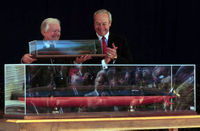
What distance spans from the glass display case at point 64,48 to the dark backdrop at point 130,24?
3.48 meters

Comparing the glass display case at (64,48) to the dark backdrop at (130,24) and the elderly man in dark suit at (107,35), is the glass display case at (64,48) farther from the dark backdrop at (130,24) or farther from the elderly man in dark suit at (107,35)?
the dark backdrop at (130,24)

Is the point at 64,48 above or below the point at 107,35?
below

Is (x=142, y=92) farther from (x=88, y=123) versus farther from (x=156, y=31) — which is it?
(x=156, y=31)

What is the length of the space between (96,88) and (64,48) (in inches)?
11.9

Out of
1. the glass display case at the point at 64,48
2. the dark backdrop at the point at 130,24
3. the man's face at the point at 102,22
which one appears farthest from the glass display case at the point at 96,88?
the dark backdrop at the point at 130,24

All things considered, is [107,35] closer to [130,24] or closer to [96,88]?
[96,88]

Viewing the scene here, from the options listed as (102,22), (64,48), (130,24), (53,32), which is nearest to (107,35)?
(102,22)

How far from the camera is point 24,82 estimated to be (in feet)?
7.66

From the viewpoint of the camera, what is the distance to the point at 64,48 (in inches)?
95.9

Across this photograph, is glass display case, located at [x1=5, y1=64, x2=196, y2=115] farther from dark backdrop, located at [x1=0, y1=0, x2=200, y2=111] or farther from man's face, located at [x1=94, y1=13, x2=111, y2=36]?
dark backdrop, located at [x1=0, y1=0, x2=200, y2=111]

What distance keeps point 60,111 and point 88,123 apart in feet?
0.65

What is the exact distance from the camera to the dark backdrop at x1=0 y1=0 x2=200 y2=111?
5.87 metres

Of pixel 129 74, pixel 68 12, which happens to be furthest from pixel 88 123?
pixel 68 12

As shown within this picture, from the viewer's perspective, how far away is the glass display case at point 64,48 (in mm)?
2404
